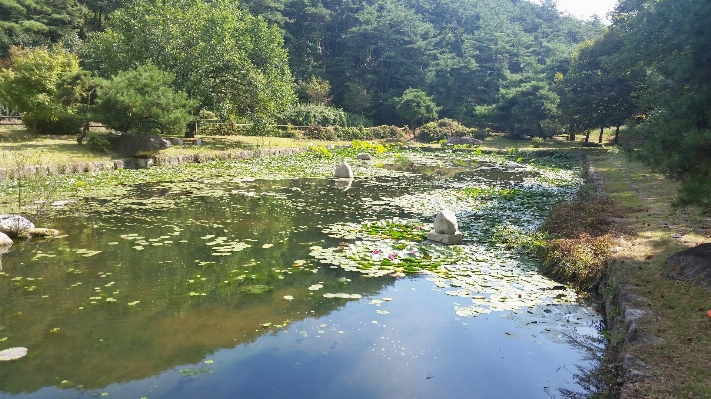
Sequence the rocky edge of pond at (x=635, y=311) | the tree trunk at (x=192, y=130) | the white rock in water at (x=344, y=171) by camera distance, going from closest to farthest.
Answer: the rocky edge of pond at (x=635, y=311), the white rock in water at (x=344, y=171), the tree trunk at (x=192, y=130)

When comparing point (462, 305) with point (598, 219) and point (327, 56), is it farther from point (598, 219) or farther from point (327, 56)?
point (327, 56)

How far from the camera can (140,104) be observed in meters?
16.1

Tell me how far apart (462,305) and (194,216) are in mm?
5877

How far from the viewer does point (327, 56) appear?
179ft

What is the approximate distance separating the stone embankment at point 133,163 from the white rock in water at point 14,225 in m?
3.35

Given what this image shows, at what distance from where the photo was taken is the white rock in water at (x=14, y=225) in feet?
23.9

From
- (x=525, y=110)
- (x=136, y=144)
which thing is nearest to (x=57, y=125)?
(x=136, y=144)

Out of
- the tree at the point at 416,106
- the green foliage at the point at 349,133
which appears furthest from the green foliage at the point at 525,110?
the green foliage at the point at 349,133

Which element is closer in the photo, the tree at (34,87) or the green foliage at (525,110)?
the tree at (34,87)

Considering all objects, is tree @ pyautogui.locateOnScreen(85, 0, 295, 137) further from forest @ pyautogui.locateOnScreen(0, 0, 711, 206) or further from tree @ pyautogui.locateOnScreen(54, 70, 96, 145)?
tree @ pyautogui.locateOnScreen(54, 70, 96, 145)

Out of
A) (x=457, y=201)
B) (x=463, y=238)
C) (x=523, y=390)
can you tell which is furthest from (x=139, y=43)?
(x=523, y=390)

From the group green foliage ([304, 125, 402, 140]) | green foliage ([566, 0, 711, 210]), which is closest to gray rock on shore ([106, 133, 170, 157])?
green foliage ([566, 0, 711, 210])

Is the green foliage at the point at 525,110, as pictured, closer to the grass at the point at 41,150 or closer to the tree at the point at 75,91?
the tree at the point at 75,91

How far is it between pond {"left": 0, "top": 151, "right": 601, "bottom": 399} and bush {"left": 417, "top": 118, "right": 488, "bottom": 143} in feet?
86.2
